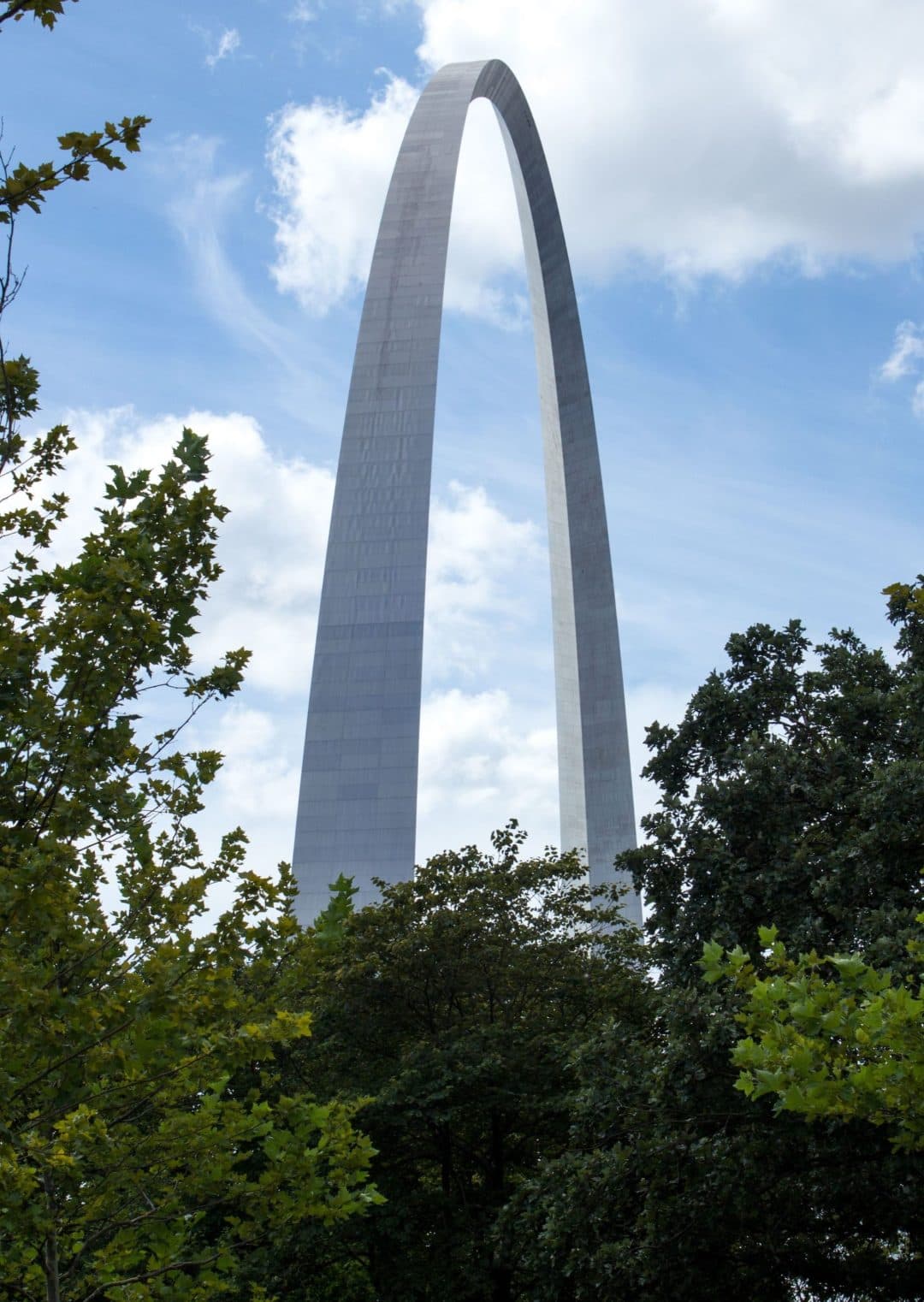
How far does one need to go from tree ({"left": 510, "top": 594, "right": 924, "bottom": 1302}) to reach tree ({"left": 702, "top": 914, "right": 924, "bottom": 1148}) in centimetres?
432

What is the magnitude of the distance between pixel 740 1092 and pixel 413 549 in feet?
54.6

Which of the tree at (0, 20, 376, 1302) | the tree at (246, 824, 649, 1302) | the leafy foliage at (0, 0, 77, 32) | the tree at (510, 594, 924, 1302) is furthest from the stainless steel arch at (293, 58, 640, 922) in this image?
the leafy foliage at (0, 0, 77, 32)

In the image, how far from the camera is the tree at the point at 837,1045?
6.48 m

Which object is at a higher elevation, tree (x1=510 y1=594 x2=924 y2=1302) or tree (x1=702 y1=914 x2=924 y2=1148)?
tree (x1=510 y1=594 x2=924 y2=1302)

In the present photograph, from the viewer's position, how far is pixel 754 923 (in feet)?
47.2

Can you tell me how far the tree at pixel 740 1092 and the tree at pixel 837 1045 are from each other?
14.2ft

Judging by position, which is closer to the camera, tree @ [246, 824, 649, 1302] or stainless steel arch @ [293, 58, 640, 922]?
tree @ [246, 824, 649, 1302]

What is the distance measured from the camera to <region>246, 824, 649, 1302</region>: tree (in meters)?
16.7

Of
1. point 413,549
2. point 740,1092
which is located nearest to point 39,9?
point 740,1092

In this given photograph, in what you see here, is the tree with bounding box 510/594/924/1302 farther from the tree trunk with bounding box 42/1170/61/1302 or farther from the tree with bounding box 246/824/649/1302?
the tree trunk with bounding box 42/1170/61/1302

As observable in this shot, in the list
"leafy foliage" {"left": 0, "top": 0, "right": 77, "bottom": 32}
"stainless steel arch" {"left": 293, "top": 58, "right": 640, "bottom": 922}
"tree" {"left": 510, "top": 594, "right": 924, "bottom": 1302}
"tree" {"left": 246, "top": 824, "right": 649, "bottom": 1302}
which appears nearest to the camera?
"leafy foliage" {"left": 0, "top": 0, "right": 77, "bottom": 32}

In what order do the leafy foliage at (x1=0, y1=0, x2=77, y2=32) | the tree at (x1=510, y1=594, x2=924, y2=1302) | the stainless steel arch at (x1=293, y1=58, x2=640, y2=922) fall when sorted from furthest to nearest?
the stainless steel arch at (x1=293, y1=58, x2=640, y2=922)
the tree at (x1=510, y1=594, x2=924, y2=1302)
the leafy foliage at (x1=0, y1=0, x2=77, y2=32)

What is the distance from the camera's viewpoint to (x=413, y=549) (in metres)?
27.8

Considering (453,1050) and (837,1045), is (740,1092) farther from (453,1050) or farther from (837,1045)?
(837,1045)
